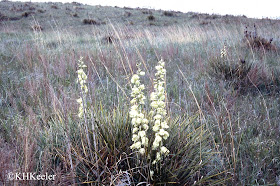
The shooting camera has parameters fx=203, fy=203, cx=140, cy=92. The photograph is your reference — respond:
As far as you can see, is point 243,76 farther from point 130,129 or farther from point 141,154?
point 141,154

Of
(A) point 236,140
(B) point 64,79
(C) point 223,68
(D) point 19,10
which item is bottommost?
(A) point 236,140

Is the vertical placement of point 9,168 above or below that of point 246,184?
above

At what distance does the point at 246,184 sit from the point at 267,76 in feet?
9.32

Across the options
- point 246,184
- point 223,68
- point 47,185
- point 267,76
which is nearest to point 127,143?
point 47,185

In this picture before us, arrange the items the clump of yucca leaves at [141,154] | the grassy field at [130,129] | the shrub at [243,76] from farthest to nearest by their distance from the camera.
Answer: the shrub at [243,76]
the grassy field at [130,129]
the clump of yucca leaves at [141,154]

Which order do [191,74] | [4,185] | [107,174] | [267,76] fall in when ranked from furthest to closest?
[191,74], [267,76], [107,174], [4,185]

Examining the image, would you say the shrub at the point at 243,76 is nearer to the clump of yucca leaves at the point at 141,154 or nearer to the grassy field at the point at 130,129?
the grassy field at the point at 130,129

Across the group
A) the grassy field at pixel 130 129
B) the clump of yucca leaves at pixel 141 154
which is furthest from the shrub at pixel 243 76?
the clump of yucca leaves at pixel 141 154

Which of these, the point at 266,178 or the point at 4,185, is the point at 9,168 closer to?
the point at 4,185

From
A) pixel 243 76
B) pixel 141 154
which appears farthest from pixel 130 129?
pixel 243 76

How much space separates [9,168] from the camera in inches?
50.5

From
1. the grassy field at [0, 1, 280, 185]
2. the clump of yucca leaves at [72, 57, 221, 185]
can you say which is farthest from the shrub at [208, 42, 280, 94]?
the clump of yucca leaves at [72, 57, 221, 185]

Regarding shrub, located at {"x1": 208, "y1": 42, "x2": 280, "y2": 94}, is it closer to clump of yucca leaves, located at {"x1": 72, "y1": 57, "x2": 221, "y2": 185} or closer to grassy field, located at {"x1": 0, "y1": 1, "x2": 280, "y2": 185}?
grassy field, located at {"x1": 0, "y1": 1, "x2": 280, "y2": 185}

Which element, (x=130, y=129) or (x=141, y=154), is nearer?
(x=141, y=154)
